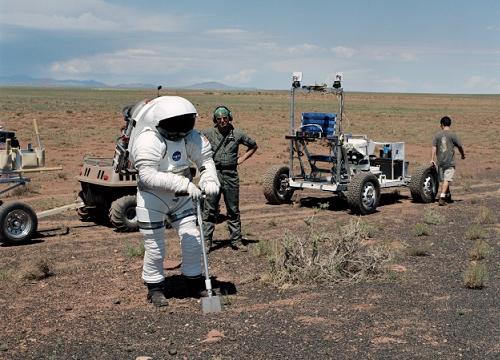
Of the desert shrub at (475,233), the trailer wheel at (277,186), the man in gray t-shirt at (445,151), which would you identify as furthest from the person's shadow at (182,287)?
the man in gray t-shirt at (445,151)

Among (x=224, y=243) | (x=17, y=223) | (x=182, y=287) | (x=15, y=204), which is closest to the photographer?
(x=182, y=287)

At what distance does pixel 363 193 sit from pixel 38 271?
21.2 feet

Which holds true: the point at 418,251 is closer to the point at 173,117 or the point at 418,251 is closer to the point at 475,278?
the point at 475,278

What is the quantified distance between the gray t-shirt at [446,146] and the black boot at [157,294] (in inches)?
323

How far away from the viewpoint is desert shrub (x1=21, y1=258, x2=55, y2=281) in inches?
295

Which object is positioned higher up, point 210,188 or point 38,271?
point 210,188

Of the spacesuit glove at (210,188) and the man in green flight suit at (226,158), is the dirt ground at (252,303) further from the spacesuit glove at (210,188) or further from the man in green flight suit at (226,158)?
the spacesuit glove at (210,188)

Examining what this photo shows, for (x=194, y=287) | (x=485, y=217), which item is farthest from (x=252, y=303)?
(x=485, y=217)

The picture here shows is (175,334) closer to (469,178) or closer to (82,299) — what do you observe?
(82,299)

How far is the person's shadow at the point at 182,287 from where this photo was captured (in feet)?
22.7

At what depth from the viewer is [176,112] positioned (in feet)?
20.4

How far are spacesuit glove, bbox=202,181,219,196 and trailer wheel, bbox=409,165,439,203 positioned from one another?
7.91m

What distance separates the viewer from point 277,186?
13.0 meters

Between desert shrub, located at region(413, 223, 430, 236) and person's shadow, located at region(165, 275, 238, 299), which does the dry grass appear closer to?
desert shrub, located at region(413, 223, 430, 236)
